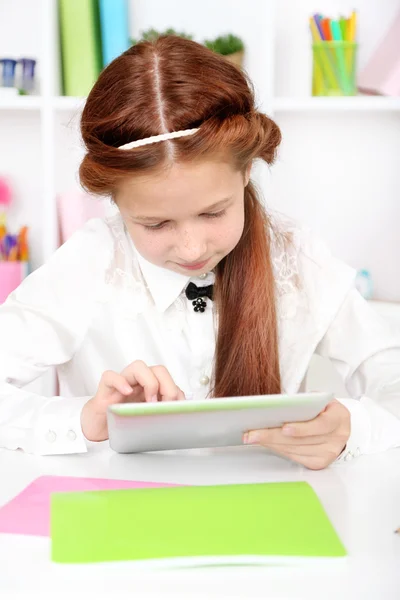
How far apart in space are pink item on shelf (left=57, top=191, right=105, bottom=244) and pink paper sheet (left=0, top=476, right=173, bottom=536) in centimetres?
148

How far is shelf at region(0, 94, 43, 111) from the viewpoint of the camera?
7.93 ft

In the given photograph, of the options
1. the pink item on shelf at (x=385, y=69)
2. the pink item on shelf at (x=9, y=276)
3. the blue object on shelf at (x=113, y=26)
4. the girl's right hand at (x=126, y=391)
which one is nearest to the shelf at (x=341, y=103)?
the pink item on shelf at (x=385, y=69)

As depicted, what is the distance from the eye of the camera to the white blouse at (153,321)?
141 centimetres

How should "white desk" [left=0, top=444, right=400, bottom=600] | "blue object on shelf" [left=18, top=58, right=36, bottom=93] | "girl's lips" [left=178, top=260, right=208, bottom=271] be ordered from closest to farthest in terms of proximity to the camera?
"white desk" [left=0, top=444, right=400, bottom=600]
"girl's lips" [left=178, top=260, right=208, bottom=271]
"blue object on shelf" [left=18, top=58, right=36, bottom=93]

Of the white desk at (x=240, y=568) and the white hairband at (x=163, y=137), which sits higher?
the white hairband at (x=163, y=137)

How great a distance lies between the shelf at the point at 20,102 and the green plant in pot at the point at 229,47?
53cm

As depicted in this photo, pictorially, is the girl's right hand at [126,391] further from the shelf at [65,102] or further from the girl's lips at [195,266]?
the shelf at [65,102]

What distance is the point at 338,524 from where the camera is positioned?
88 cm

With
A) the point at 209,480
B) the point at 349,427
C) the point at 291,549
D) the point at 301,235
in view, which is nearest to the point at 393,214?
the point at 301,235

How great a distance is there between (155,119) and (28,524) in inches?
23.2

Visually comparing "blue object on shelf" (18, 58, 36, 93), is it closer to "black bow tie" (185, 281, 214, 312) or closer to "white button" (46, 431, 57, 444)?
"black bow tie" (185, 281, 214, 312)

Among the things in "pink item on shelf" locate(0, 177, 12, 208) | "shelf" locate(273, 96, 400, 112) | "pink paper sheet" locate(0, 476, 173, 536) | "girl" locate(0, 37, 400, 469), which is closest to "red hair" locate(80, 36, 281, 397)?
"girl" locate(0, 37, 400, 469)

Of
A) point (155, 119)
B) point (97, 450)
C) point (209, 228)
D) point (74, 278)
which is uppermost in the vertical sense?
point (155, 119)

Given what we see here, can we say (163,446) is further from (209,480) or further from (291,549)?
(291,549)
